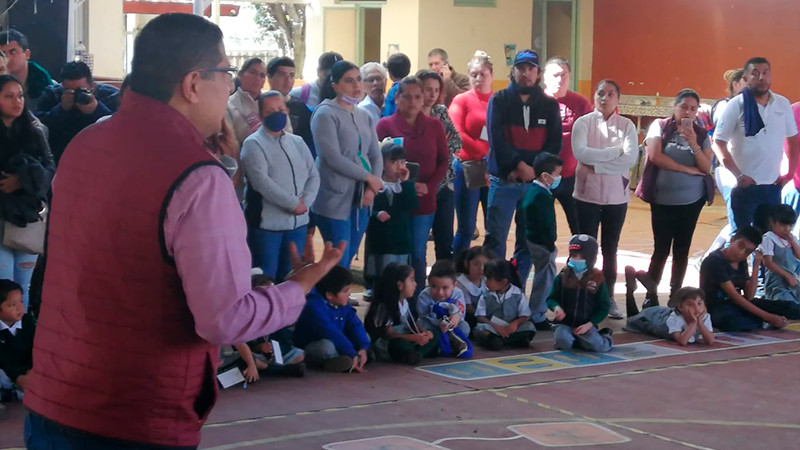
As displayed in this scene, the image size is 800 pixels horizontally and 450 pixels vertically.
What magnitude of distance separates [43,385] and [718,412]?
4.67 m

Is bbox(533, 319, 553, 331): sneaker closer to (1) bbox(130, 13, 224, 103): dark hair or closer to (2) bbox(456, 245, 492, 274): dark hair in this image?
(2) bbox(456, 245, 492, 274): dark hair

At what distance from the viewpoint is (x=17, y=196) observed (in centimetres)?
675

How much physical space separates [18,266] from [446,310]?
273cm

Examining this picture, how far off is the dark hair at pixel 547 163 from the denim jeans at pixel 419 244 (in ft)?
2.88

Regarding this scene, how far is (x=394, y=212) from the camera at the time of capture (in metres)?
8.52

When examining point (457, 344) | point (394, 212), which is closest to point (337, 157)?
point (394, 212)

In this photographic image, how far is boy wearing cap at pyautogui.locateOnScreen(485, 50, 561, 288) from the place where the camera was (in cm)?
896

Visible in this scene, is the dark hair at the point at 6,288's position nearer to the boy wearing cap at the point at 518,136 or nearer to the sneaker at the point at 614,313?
the boy wearing cap at the point at 518,136

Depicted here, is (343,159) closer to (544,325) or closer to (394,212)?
(394,212)

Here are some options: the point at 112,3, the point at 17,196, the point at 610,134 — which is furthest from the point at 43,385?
the point at 112,3

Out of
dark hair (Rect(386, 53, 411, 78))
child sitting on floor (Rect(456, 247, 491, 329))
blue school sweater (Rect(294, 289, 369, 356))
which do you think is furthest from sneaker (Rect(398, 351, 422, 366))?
dark hair (Rect(386, 53, 411, 78))

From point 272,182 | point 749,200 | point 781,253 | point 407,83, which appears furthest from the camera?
point 749,200

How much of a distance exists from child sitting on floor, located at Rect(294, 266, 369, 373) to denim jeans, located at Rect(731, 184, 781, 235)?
390 cm

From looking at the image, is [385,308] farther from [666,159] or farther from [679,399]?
[666,159]
